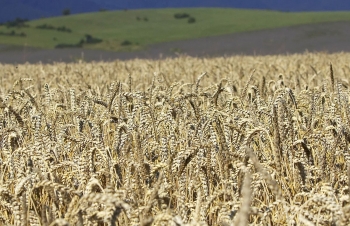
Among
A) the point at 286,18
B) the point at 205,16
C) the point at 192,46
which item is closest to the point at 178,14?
the point at 205,16

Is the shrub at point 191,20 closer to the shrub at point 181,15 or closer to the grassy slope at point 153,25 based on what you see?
the grassy slope at point 153,25

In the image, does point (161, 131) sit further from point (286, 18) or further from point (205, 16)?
point (205, 16)

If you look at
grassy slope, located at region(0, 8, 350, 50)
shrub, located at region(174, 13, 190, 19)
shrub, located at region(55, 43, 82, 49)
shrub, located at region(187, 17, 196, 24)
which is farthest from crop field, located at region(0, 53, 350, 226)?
shrub, located at region(174, 13, 190, 19)

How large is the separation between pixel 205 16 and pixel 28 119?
55.7 meters

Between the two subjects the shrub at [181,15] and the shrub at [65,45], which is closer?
the shrub at [65,45]

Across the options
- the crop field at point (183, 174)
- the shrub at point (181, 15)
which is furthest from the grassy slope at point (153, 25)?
the crop field at point (183, 174)

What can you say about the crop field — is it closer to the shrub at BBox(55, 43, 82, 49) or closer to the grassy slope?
the grassy slope

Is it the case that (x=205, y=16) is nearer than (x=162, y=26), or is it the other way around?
(x=162, y=26)

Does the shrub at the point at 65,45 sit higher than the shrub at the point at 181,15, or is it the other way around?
the shrub at the point at 181,15

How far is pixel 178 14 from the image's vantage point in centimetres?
6188

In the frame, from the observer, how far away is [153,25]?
56.4 m

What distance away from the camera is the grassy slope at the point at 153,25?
143 feet

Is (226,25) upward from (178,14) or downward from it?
downward

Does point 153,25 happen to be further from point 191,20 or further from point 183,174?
point 183,174
